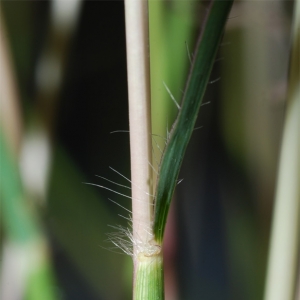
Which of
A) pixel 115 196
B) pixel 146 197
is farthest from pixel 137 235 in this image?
pixel 115 196

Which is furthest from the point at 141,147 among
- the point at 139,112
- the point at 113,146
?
the point at 113,146

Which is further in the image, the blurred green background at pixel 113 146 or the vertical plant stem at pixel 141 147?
the blurred green background at pixel 113 146

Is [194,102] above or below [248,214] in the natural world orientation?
above

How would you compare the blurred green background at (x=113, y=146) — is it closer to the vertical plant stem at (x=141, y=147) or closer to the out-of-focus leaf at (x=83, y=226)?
the out-of-focus leaf at (x=83, y=226)

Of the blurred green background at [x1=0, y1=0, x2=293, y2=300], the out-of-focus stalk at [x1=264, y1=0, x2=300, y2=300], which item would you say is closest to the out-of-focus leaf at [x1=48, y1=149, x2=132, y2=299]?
the blurred green background at [x1=0, y1=0, x2=293, y2=300]

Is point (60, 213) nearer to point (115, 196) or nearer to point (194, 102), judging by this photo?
point (115, 196)

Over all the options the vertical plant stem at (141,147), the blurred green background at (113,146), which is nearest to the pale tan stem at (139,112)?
the vertical plant stem at (141,147)
